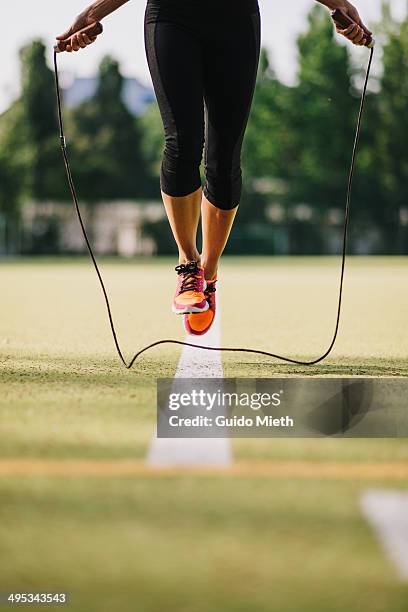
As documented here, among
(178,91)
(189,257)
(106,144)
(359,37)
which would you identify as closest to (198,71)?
(178,91)

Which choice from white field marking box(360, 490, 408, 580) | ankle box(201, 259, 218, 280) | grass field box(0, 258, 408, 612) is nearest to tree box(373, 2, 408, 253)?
ankle box(201, 259, 218, 280)

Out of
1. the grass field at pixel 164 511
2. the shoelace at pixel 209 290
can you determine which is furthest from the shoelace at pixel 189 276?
the grass field at pixel 164 511

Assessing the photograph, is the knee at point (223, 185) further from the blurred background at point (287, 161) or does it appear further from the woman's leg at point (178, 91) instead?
the blurred background at point (287, 161)

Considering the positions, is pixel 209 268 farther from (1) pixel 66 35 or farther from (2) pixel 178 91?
(1) pixel 66 35

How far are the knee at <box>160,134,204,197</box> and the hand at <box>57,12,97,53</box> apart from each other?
0.56 metres

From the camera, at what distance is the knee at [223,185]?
4867 millimetres

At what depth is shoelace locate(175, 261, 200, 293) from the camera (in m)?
4.64

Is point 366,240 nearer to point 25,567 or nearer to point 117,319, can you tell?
point 117,319

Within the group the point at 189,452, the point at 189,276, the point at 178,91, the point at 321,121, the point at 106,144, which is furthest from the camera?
the point at 106,144

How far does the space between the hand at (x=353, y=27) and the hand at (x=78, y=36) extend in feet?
3.64

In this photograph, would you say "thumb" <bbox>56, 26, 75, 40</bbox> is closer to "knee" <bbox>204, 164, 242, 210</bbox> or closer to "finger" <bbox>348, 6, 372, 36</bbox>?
"knee" <bbox>204, 164, 242, 210</bbox>

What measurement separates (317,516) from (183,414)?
1.18 m

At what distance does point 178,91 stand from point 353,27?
0.87m

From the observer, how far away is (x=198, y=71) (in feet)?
14.6
